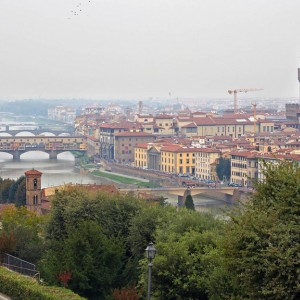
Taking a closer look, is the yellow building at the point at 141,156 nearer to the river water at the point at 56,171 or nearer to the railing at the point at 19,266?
the river water at the point at 56,171

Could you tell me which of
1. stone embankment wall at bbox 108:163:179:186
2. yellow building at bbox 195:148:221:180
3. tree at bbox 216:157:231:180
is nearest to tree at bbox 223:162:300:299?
stone embankment wall at bbox 108:163:179:186

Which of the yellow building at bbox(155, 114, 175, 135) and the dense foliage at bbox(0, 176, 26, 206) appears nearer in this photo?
the dense foliage at bbox(0, 176, 26, 206)

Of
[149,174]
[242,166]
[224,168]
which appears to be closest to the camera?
[242,166]

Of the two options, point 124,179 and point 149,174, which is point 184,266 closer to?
point 124,179

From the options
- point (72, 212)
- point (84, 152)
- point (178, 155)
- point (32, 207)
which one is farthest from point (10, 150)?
point (72, 212)

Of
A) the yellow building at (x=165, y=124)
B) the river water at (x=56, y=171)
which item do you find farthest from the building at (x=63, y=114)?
the yellow building at (x=165, y=124)

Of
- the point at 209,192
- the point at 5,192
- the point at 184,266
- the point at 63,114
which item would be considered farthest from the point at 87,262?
the point at 63,114

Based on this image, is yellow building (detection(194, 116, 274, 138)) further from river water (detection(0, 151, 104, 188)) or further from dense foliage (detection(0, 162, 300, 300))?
dense foliage (detection(0, 162, 300, 300))
